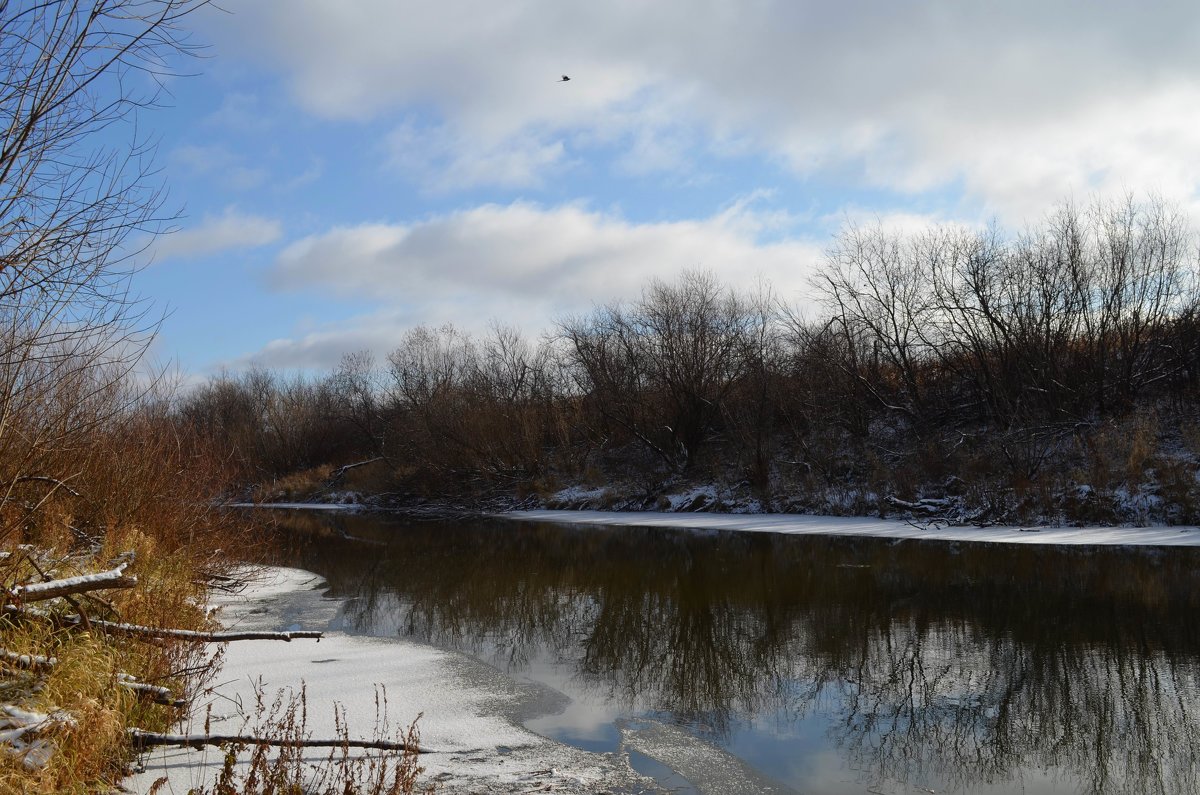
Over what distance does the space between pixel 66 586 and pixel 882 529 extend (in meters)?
21.5

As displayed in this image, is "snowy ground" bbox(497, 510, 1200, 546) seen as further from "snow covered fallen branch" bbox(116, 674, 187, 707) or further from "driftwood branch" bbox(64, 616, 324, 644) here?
"snow covered fallen branch" bbox(116, 674, 187, 707)

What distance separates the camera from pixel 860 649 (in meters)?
10.9

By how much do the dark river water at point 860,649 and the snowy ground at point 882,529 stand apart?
1.15 m

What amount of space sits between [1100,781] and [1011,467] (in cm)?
2084

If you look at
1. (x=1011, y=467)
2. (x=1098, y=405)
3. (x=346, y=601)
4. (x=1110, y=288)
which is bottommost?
(x=346, y=601)

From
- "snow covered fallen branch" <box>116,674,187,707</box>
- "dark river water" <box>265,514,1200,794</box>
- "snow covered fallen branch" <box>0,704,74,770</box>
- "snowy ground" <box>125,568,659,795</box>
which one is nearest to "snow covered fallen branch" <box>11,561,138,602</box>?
"snow covered fallen branch" <box>116,674,187,707</box>

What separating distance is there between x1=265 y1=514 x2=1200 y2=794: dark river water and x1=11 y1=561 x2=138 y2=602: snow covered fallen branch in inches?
152

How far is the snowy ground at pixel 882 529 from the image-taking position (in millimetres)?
20016

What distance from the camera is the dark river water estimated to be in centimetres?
708

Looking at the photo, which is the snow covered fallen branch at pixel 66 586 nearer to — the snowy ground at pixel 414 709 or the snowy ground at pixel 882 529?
the snowy ground at pixel 414 709

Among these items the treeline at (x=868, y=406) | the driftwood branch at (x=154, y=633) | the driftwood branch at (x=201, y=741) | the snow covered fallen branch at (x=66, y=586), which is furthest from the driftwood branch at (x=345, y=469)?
the driftwood branch at (x=201, y=741)

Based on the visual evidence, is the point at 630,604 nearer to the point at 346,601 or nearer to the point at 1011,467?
the point at 346,601

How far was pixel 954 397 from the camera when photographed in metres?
32.3

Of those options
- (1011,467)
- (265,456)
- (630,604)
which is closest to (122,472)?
(630,604)
